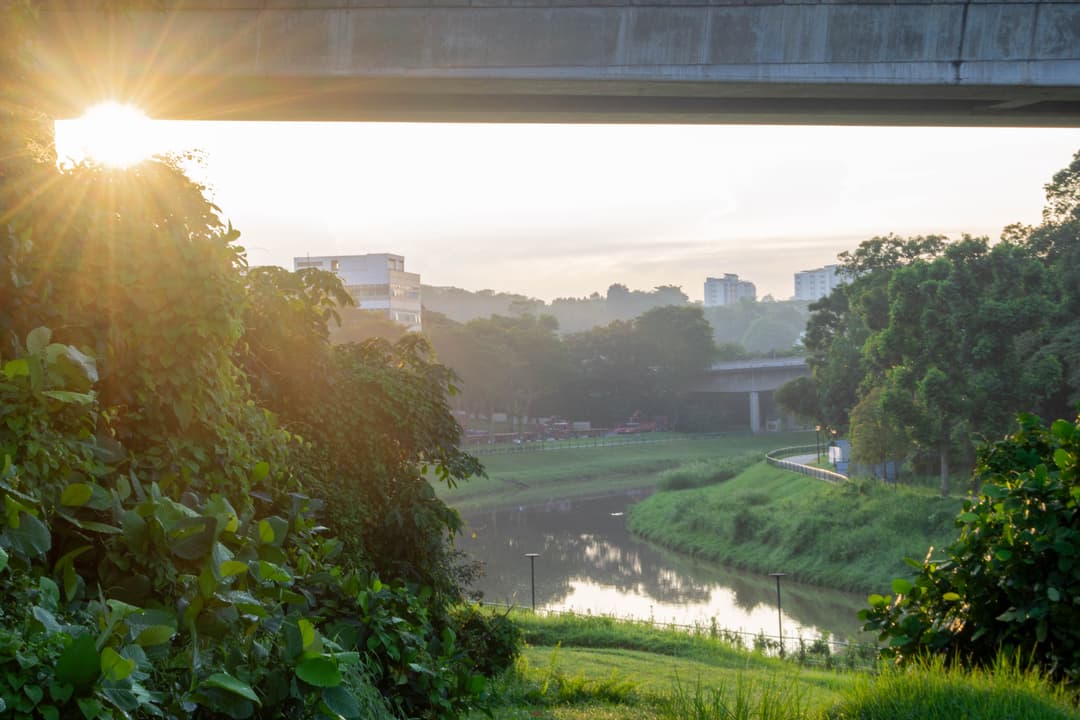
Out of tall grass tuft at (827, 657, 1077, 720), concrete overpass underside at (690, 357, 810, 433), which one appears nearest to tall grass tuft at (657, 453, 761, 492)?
concrete overpass underside at (690, 357, 810, 433)

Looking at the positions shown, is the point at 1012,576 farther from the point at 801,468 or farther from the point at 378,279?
the point at 378,279

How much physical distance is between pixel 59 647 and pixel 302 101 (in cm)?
605

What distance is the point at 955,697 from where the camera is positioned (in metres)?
4.73

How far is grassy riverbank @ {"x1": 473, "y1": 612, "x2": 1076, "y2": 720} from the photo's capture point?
4645 millimetres

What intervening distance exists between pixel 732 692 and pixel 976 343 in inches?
936

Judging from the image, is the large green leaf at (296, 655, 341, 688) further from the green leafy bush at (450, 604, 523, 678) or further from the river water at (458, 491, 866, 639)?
the river water at (458, 491, 866, 639)

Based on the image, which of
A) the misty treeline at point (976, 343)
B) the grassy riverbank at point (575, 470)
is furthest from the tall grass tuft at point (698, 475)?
the misty treeline at point (976, 343)

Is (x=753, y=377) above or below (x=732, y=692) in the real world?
below

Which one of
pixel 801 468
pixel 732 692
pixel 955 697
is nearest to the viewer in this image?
pixel 955 697

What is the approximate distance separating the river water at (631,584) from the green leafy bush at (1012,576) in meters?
15.0

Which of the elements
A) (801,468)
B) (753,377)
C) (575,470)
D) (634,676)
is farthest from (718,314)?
(634,676)

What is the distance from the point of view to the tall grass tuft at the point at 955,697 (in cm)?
461

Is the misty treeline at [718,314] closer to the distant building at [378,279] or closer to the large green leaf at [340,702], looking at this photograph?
the distant building at [378,279]

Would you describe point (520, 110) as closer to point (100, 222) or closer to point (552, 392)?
point (100, 222)
